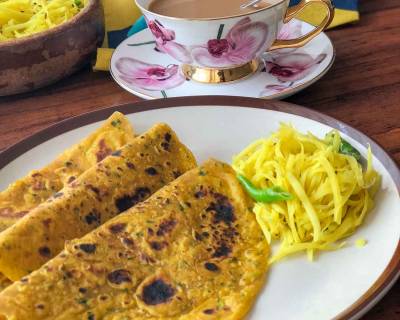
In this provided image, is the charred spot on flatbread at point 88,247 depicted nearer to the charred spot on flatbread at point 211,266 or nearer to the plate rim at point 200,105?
the charred spot on flatbread at point 211,266

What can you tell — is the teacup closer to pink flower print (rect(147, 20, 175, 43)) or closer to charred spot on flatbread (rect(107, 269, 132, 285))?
pink flower print (rect(147, 20, 175, 43))

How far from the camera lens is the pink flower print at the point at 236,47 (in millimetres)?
1523

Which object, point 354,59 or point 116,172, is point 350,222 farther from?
point 354,59

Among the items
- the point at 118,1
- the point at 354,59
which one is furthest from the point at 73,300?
the point at 118,1

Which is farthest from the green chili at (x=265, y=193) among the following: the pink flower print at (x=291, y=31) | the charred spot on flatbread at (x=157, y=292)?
the pink flower print at (x=291, y=31)

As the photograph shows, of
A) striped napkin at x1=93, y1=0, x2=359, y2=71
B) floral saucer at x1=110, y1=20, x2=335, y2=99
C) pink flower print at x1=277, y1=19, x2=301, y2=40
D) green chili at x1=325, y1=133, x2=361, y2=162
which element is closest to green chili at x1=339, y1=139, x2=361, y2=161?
green chili at x1=325, y1=133, x2=361, y2=162

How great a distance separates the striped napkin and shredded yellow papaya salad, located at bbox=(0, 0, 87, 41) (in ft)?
0.51

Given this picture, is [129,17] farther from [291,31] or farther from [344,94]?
[344,94]

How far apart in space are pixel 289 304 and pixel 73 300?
0.37m

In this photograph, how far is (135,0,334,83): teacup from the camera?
1504mm

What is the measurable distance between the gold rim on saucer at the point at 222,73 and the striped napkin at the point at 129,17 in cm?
32

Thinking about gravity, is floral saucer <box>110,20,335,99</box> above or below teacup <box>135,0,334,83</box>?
below

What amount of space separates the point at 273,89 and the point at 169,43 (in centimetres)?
29

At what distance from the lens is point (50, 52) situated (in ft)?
5.47
